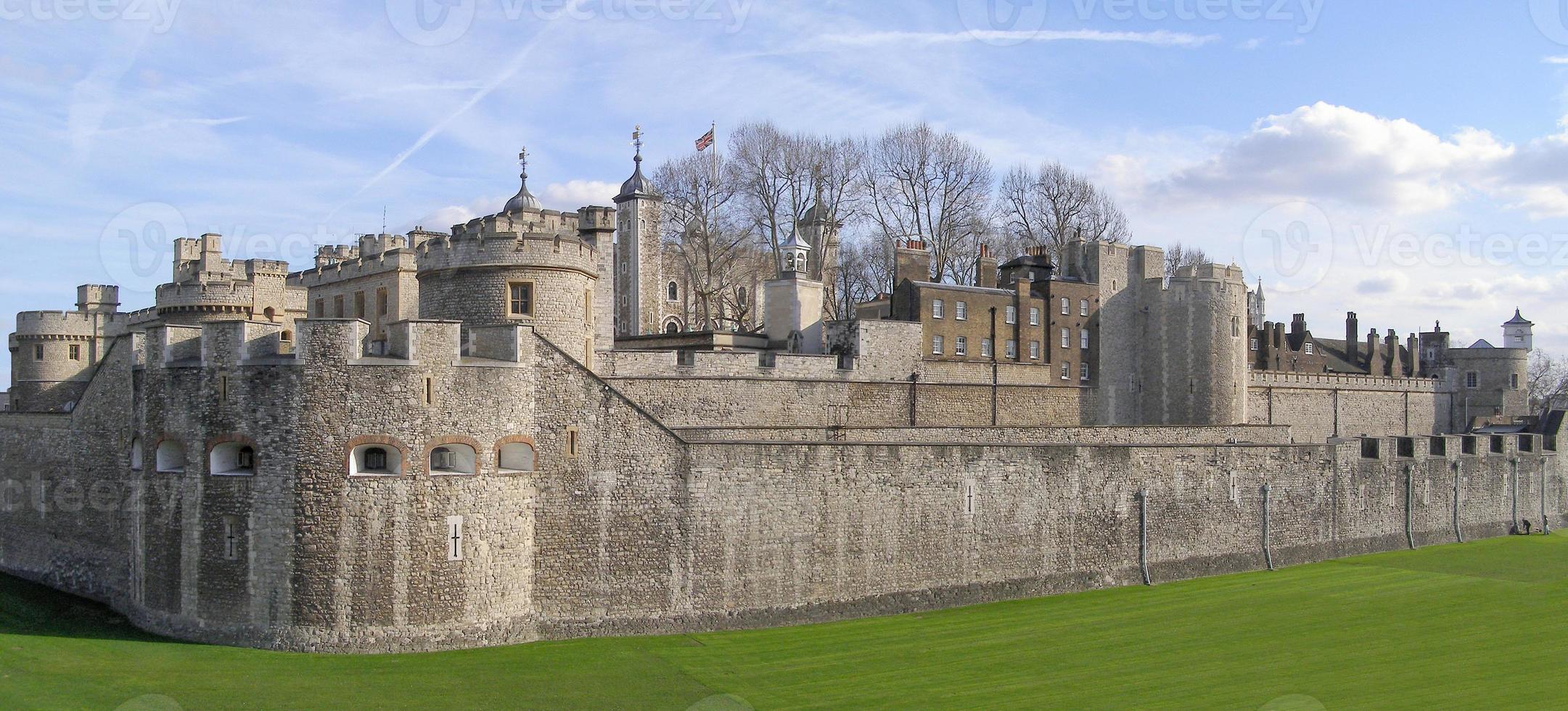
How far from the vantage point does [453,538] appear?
23.7 m

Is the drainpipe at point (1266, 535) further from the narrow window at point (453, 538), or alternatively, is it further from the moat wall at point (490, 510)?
the narrow window at point (453, 538)

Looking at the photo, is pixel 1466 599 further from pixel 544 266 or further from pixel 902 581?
pixel 544 266

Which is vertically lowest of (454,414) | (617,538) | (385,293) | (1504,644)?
(1504,644)

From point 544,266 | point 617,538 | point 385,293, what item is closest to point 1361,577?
point 617,538

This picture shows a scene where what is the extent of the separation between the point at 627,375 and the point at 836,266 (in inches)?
1160

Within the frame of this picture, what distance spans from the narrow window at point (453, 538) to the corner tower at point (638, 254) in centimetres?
3682

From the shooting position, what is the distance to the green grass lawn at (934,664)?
68.8 feet

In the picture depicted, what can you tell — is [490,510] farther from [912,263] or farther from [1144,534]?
[912,263]

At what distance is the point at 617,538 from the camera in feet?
82.8

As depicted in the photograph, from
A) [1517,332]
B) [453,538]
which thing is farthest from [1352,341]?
[453,538]

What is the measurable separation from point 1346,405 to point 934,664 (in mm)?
43992

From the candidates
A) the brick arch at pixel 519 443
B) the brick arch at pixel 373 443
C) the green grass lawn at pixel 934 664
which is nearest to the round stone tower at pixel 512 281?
the brick arch at pixel 519 443

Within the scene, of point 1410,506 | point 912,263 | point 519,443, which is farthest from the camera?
point 912,263

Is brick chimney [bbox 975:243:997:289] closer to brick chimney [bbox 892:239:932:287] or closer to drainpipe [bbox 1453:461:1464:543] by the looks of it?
brick chimney [bbox 892:239:932:287]
